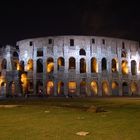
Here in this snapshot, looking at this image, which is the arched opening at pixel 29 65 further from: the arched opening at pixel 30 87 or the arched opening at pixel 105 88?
the arched opening at pixel 105 88

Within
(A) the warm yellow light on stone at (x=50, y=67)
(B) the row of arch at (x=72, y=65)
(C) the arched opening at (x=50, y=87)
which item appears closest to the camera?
(C) the arched opening at (x=50, y=87)

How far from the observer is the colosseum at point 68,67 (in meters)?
54.0

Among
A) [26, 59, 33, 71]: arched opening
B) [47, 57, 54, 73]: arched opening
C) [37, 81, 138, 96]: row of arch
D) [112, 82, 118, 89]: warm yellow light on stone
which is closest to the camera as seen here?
[37, 81, 138, 96]: row of arch

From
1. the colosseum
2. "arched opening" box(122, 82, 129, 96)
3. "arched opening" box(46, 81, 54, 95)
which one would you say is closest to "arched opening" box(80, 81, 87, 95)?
the colosseum

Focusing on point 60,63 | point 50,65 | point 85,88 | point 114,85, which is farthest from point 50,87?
point 114,85

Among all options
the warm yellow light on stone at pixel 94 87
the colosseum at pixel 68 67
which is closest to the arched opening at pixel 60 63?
the colosseum at pixel 68 67

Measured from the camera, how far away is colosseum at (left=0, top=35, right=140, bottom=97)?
5403cm

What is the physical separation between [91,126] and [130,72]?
49.9 metres

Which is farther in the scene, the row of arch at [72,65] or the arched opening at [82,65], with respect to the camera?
the arched opening at [82,65]

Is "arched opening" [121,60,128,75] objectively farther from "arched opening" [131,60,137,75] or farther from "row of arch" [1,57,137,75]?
"arched opening" [131,60,137,75]

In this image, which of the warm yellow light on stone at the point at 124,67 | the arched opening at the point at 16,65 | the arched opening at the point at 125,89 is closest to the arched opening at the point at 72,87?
the arched opening at the point at 125,89

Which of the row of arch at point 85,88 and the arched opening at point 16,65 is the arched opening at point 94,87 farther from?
the arched opening at point 16,65

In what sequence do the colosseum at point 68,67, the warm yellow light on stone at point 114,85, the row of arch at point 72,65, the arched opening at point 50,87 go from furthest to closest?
the warm yellow light on stone at point 114,85 < the row of arch at point 72,65 < the arched opening at point 50,87 < the colosseum at point 68,67

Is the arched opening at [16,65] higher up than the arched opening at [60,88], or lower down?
higher up
